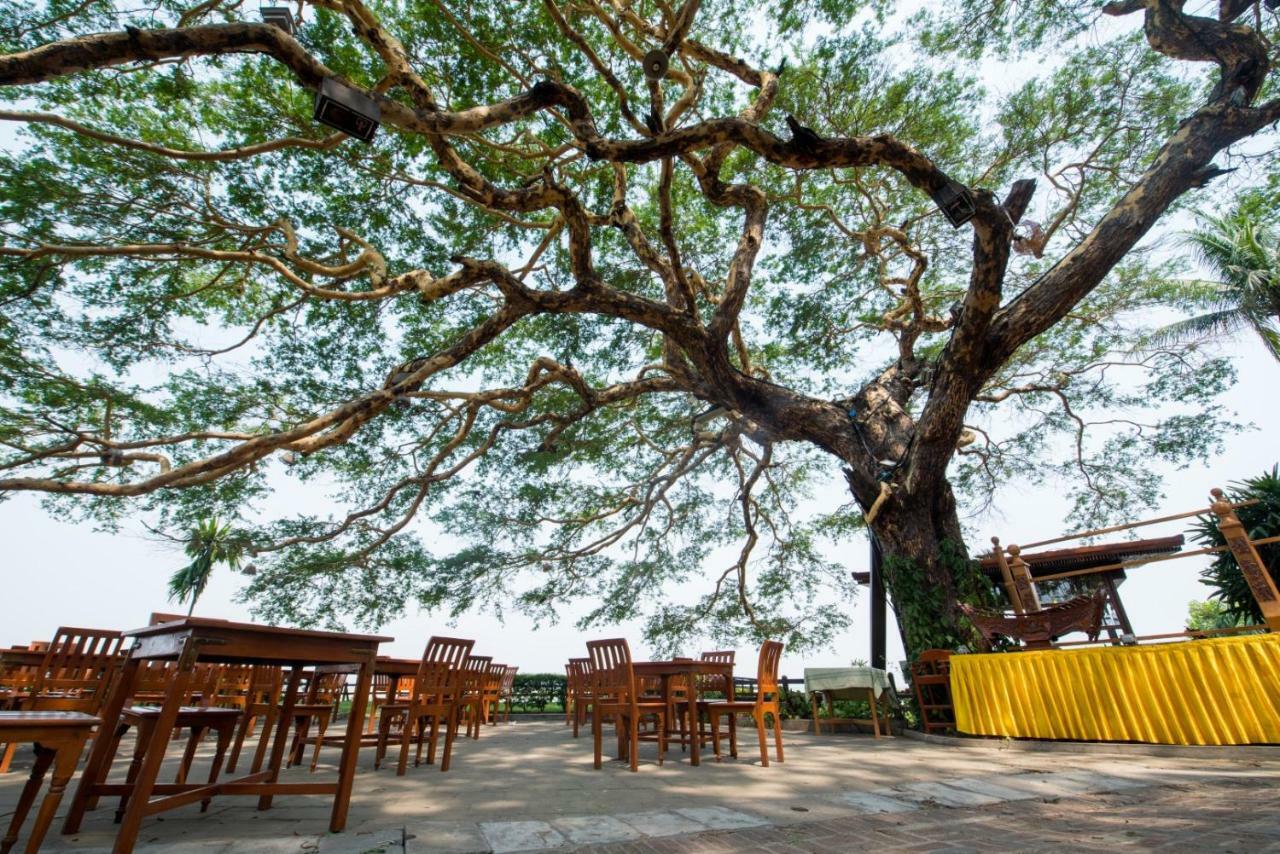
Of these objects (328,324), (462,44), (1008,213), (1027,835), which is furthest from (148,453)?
(1008,213)

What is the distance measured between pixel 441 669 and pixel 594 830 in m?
2.20

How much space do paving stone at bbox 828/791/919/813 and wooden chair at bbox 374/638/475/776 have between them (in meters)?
2.53

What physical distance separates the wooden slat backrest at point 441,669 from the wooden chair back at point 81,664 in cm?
201

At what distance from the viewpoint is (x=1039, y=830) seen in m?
2.09

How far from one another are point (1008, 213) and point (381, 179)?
6.77 meters

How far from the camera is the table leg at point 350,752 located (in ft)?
7.32

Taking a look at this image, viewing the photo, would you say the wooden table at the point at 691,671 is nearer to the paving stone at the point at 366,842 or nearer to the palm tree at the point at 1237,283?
the paving stone at the point at 366,842

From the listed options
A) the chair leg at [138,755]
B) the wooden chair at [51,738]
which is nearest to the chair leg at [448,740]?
the chair leg at [138,755]

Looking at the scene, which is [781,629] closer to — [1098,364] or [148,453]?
[1098,364]

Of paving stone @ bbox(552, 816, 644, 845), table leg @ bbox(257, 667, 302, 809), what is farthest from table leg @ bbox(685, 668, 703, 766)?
table leg @ bbox(257, 667, 302, 809)

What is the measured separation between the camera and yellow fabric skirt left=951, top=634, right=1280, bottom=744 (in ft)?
12.8

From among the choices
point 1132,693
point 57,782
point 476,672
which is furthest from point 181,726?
point 1132,693

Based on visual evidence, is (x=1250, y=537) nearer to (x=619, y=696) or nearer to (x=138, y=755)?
(x=619, y=696)

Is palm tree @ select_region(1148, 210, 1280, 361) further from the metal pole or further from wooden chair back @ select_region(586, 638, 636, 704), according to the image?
wooden chair back @ select_region(586, 638, 636, 704)
